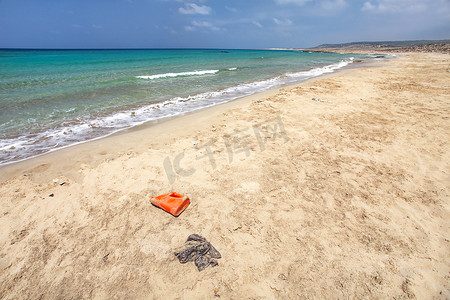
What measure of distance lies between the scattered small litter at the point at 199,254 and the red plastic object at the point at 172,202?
1.73 ft

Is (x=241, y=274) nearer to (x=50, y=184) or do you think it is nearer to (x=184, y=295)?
(x=184, y=295)

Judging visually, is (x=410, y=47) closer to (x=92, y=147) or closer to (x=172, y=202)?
(x=172, y=202)

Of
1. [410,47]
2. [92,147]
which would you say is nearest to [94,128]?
[92,147]

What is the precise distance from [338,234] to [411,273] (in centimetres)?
71

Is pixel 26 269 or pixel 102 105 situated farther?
pixel 102 105

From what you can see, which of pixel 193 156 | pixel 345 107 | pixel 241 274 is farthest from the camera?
pixel 345 107

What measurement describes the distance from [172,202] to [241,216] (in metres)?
1.04

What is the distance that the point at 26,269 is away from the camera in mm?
2203

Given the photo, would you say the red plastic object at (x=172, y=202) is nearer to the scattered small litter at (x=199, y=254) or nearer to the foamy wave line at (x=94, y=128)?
the scattered small litter at (x=199, y=254)

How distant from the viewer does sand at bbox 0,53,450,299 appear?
6.73ft

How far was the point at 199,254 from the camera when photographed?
2303mm

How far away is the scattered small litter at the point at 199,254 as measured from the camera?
2.22 m

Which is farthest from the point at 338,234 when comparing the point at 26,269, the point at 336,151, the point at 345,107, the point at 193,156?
the point at 345,107

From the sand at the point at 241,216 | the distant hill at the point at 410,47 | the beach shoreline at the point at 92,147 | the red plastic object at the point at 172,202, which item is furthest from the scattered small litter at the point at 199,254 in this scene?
the distant hill at the point at 410,47
